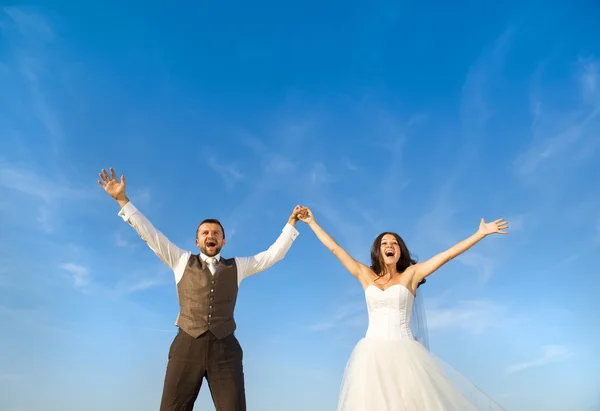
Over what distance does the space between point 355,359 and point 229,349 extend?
139cm

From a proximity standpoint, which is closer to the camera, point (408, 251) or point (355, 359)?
point (355, 359)

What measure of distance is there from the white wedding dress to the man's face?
173 centimetres

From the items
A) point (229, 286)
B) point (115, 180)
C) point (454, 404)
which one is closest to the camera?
point (454, 404)

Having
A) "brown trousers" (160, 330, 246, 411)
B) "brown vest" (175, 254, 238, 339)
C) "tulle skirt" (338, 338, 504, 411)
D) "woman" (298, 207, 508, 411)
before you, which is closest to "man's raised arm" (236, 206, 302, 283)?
"brown vest" (175, 254, 238, 339)

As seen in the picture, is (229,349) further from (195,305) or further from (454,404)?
(454,404)

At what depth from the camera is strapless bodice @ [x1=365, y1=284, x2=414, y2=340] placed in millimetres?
6234

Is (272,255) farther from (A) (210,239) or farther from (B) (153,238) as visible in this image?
(B) (153,238)

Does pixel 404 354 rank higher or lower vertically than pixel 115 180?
lower

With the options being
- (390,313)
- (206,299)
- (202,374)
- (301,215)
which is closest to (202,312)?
(206,299)

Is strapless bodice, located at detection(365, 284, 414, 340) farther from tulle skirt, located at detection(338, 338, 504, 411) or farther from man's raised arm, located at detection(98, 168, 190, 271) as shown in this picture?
man's raised arm, located at detection(98, 168, 190, 271)

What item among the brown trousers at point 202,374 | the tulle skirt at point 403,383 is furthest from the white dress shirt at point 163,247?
the tulle skirt at point 403,383

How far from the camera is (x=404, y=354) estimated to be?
604 cm

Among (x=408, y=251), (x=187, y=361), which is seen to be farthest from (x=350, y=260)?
(x=187, y=361)

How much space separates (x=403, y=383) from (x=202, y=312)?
214 cm
